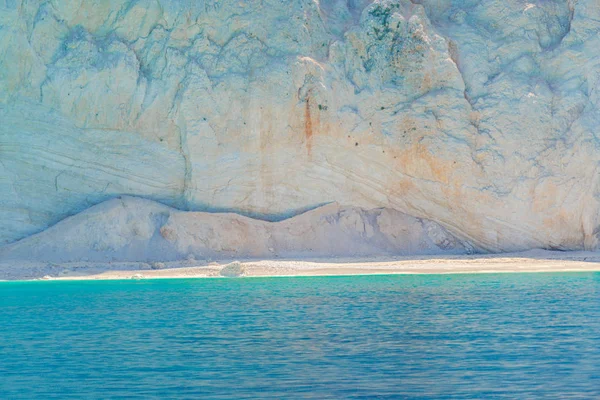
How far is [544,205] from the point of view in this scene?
1082 inches

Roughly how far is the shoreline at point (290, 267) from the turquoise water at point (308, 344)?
216 inches

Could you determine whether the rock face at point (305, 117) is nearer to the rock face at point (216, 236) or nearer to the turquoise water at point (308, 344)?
the rock face at point (216, 236)

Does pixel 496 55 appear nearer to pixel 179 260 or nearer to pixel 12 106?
pixel 179 260

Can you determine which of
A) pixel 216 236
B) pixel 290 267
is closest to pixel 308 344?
pixel 290 267

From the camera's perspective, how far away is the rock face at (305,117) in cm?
2766

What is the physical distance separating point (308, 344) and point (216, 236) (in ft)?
52.5

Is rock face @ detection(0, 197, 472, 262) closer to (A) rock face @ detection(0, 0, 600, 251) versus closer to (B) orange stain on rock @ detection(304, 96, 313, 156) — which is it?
(A) rock face @ detection(0, 0, 600, 251)

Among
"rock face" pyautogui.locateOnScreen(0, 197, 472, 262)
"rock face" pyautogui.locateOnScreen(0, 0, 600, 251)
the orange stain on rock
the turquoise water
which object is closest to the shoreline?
"rock face" pyautogui.locateOnScreen(0, 197, 472, 262)

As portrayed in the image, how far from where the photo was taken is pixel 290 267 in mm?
25516

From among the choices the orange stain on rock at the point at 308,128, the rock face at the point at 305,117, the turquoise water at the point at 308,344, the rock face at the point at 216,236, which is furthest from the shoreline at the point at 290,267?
the turquoise water at the point at 308,344

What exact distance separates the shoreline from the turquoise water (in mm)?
5494

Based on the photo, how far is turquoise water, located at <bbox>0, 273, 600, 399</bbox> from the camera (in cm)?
908

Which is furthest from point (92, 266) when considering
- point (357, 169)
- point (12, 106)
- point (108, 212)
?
point (357, 169)

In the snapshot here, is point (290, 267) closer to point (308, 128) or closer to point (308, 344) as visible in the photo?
point (308, 128)
